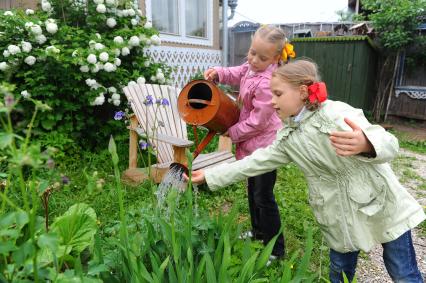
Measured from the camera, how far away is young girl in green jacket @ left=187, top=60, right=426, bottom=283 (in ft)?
4.80

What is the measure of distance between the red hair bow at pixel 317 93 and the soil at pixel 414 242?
1.39 metres

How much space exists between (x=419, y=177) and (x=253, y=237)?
303 cm

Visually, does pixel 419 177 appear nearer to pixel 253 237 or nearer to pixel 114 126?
pixel 253 237

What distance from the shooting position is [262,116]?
2.02 meters

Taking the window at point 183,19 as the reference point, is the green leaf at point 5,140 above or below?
below

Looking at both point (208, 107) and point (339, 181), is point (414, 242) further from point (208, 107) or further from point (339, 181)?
point (208, 107)

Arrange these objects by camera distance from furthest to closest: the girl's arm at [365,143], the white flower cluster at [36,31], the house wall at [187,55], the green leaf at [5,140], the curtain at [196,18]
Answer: the curtain at [196,18] → the house wall at [187,55] → the white flower cluster at [36,31] → the girl's arm at [365,143] → the green leaf at [5,140]

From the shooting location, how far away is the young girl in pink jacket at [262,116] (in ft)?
6.50

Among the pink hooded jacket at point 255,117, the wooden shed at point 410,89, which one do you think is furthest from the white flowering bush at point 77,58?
the wooden shed at point 410,89

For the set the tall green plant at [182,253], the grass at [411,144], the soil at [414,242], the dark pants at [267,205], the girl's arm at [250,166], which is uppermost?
the girl's arm at [250,166]

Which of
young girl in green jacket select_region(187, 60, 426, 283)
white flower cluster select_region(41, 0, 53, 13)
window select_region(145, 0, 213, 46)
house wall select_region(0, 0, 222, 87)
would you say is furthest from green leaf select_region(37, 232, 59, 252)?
window select_region(145, 0, 213, 46)

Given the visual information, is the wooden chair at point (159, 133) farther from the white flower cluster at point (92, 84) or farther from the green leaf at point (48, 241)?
the green leaf at point (48, 241)

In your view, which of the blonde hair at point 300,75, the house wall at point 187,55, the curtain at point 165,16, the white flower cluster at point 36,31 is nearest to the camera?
the blonde hair at point 300,75

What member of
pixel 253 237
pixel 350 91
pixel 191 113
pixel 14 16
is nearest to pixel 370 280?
pixel 253 237
